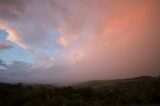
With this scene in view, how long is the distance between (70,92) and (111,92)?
4037 mm

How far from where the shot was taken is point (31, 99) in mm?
21156

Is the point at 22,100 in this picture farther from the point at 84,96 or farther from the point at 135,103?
the point at 135,103

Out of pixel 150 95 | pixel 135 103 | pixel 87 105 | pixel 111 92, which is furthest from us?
pixel 111 92

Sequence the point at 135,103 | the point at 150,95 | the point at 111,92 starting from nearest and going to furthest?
the point at 135,103 < the point at 150,95 < the point at 111,92

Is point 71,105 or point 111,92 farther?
point 111,92

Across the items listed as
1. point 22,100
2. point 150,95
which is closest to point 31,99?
point 22,100

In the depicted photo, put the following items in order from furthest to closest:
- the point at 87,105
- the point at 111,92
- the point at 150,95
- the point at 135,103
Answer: the point at 111,92 → the point at 150,95 → the point at 135,103 → the point at 87,105

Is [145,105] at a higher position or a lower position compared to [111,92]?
lower

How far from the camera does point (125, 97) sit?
2033cm

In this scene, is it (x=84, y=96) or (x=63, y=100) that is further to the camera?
(x=84, y=96)

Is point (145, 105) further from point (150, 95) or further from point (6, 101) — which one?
point (6, 101)

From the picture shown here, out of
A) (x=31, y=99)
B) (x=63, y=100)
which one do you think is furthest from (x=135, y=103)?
(x=31, y=99)

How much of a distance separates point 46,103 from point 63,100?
1.77 metres

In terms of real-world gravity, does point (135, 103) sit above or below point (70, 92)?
below
